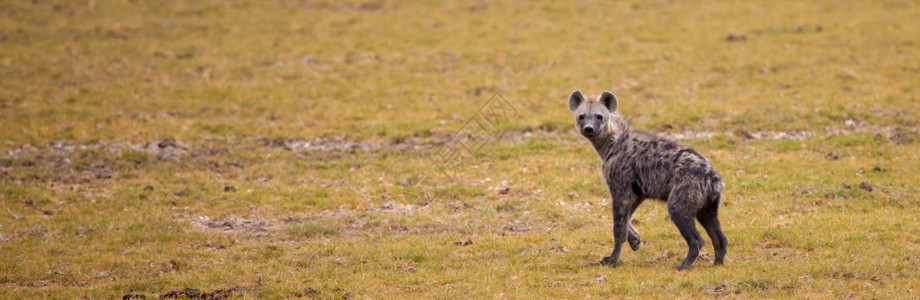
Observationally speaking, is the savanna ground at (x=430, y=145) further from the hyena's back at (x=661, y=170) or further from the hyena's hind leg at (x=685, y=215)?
the hyena's back at (x=661, y=170)

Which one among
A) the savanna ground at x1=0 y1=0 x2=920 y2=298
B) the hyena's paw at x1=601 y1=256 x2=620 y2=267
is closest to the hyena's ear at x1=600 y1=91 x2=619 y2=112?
the savanna ground at x1=0 y1=0 x2=920 y2=298

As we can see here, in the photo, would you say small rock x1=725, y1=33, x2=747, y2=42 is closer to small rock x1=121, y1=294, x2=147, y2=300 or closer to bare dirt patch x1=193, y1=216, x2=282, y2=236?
bare dirt patch x1=193, y1=216, x2=282, y2=236

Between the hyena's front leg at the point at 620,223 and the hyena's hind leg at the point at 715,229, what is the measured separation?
0.89m

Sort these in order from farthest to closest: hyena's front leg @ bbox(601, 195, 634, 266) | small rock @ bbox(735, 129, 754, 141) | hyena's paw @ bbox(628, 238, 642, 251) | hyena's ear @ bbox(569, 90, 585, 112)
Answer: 1. small rock @ bbox(735, 129, 754, 141)
2. hyena's ear @ bbox(569, 90, 585, 112)
3. hyena's paw @ bbox(628, 238, 642, 251)
4. hyena's front leg @ bbox(601, 195, 634, 266)

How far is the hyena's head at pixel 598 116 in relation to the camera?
471 inches

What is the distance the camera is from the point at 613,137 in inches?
478

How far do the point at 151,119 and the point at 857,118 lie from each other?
52.5ft

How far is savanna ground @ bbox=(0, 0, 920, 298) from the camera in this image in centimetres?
1170

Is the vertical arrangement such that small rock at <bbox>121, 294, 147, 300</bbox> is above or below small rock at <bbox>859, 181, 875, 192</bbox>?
below

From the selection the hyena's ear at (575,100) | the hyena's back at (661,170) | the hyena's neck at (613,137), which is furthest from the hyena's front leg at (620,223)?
the hyena's ear at (575,100)

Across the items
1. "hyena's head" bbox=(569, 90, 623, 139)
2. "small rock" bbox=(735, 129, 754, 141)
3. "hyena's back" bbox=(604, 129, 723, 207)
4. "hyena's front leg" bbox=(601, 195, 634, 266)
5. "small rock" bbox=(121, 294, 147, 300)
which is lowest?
"small rock" bbox=(735, 129, 754, 141)

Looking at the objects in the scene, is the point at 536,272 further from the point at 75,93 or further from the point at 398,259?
the point at 75,93

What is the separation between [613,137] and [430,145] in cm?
826

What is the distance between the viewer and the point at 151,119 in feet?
72.8
